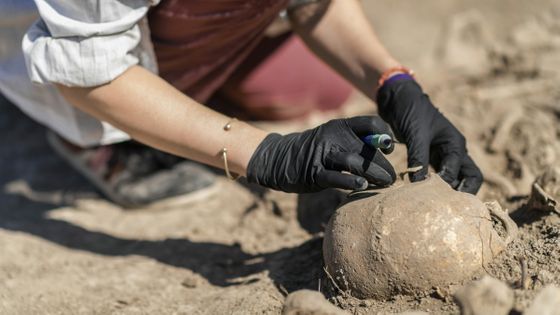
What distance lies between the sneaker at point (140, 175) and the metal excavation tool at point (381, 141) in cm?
137

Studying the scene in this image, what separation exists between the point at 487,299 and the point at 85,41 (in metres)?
1.34

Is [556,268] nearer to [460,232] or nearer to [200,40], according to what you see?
[460,232]

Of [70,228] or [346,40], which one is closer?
[346,40]

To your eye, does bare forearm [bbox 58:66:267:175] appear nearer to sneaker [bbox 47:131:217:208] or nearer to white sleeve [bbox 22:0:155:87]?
white sleeve [bbox 22:0:155:87]

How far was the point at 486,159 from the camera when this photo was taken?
2.72 metres

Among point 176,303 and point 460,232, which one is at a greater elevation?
point 460,232

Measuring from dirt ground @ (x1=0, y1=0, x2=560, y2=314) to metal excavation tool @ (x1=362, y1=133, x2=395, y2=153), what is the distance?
403mm

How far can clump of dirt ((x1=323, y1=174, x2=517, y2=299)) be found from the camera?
1.68 metres

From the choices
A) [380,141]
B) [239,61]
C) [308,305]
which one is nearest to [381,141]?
[380,141]

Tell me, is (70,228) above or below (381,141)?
below

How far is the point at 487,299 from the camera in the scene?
56.7 inches

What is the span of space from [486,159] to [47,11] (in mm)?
1783

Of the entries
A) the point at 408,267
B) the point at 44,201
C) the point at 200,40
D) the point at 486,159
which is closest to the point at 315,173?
the point at 408,267

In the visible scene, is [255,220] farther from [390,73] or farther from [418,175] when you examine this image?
[418,175]
